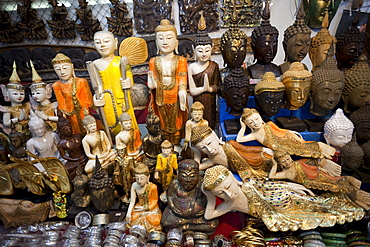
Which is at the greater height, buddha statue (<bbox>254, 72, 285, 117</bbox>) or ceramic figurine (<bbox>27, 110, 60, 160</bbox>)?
buddha statue (<bbox>254, 72, 285, 117</bbox>)

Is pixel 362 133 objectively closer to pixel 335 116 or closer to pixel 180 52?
pixel 335 116

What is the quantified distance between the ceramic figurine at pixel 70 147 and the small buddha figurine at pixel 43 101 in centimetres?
62

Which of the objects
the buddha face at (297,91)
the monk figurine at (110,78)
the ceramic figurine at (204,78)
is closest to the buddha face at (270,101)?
the buddha face at (297,91)

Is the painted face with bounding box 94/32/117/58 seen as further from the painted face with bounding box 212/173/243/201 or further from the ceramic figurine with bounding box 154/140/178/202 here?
the painted face with bounding box 212/173/243/201

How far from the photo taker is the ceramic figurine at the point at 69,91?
116 inches

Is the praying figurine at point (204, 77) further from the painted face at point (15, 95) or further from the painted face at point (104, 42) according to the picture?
the painted face at point (15, 95)

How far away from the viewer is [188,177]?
2131 mm

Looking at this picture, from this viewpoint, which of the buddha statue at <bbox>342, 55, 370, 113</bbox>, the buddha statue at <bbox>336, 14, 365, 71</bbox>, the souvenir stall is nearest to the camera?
the souvenir stall

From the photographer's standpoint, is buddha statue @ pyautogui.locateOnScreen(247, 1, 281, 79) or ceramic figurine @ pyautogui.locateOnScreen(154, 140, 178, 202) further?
buddha statue @ pyautogui.locateOnScreen(247, 1, 281, 79)

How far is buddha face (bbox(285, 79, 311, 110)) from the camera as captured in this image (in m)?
2.64

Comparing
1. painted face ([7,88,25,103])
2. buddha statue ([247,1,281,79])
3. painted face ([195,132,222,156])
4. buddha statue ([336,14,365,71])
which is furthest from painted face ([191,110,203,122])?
painted face ([7,88,25,103])

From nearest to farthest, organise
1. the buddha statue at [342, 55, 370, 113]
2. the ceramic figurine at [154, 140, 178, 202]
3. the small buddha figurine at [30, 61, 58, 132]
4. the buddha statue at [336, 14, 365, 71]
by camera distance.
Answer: the ceramic figurine at [154, 140, 178, 202] < the buddha statue at [342, 55, 370, 113] < the buddha statue at [336, 14, 365, 71] < the small buddha figurine at [30, 61, 58, 132]

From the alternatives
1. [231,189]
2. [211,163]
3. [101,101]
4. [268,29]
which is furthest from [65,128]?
[268,29]

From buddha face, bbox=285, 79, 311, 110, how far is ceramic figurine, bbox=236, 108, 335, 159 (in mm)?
329
